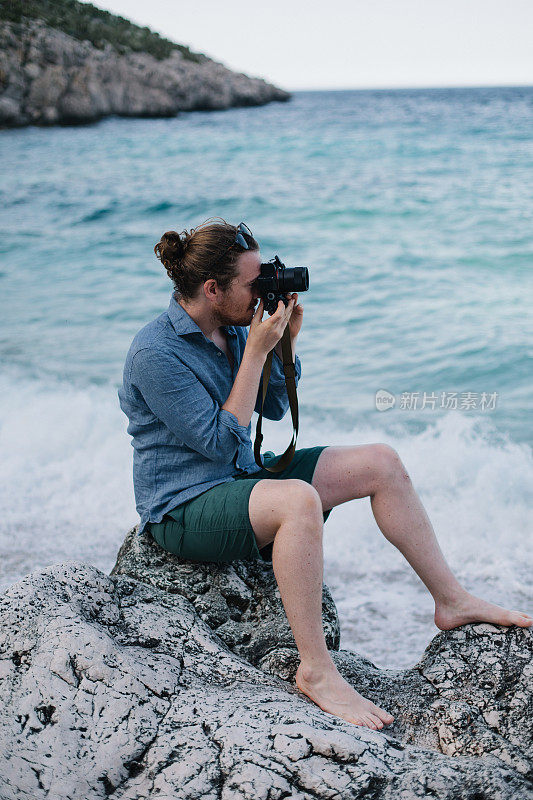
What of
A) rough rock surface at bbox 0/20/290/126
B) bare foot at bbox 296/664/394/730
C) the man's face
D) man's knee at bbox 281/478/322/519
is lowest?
bare foot at bbox 296/664/394/730

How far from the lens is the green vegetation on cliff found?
28.2 m

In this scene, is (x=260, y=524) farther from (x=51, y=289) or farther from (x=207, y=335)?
(x=51, y=289)

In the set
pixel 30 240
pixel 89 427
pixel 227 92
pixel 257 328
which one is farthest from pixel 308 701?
pixel 227 92

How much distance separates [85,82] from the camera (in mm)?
30922

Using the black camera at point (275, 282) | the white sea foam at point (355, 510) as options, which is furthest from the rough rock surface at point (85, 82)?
the black camera at point (275, 282)

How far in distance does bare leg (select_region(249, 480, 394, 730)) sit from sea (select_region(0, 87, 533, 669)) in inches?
54.7

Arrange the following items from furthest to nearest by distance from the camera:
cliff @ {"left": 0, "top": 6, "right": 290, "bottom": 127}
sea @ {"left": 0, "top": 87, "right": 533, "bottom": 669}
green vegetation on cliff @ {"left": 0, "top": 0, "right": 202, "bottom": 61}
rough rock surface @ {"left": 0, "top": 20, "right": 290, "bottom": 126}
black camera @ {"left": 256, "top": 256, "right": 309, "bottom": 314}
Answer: green vegetation on cliff @ {"left": 0, "top": 0, "right": 202, "bottom": 61} < cliff @ {"left": 0, "top": 6, "right": 290, "bottom": 127} < rough rock surface @ {"left": 0, "top": 20, "right": 290, "bottom": 126} < sea @ {"left": 0, "top": 87, "right": 533, "bottom": 669} < black camera @ {"left": 256, "top": 256, "right": 309, "bottom": 314}

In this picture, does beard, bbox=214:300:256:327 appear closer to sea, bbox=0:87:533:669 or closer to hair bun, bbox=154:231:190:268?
hair bun, bbox=154:231:190:268

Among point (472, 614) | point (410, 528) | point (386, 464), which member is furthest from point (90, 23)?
point (472, 614)

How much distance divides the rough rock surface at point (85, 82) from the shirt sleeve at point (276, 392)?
2615 centimetres

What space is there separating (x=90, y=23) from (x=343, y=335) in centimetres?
3079

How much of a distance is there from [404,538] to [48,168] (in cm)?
1730

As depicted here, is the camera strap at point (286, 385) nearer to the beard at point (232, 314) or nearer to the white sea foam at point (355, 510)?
the beard at point (232, 314)

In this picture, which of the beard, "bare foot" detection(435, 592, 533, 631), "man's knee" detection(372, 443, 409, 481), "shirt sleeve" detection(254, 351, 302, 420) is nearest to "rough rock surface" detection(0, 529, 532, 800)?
"bare foot" detection(435, 592, 533, 631)
